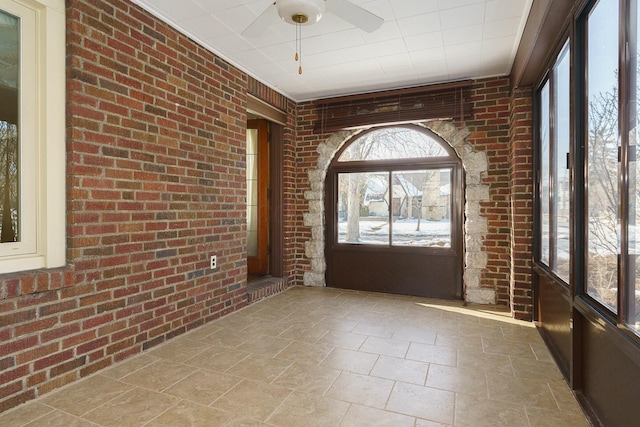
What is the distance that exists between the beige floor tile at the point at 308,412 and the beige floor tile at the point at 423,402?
30 cm

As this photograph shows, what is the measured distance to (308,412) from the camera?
1.92 meters

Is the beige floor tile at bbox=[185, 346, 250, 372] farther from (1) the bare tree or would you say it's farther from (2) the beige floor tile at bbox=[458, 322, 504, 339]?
(2) the beige floor tile at bbox=[458, 322, 504, 339]

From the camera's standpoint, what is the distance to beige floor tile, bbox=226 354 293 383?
2320 millimetres

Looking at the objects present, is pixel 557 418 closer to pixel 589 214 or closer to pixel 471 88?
pixel 589 214

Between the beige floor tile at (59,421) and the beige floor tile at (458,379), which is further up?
the beige floor tile at (59,421)

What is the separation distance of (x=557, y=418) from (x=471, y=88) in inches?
136

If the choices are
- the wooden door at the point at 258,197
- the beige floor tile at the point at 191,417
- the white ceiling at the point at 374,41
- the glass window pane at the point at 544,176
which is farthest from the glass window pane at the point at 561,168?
the wooden door at the point at 258,197

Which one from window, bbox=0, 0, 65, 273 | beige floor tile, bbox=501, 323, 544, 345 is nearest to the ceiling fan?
window, bbox=0, 0, 65, 273

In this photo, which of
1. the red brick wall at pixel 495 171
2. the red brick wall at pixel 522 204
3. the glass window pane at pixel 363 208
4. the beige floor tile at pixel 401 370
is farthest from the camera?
the glass window pane at pixel 363 208

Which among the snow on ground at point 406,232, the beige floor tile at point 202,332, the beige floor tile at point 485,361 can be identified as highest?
the snow on ground at point 406,232

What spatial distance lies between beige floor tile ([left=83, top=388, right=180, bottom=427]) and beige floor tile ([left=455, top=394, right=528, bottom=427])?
1.60m

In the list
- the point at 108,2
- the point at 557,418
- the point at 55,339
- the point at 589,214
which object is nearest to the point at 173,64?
the point at 108,2

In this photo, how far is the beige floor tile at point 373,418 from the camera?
5.92 feet

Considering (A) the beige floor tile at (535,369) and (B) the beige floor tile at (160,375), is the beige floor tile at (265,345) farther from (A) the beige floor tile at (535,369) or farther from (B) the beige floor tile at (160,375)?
(A) the beige floor tile at (535,369)
